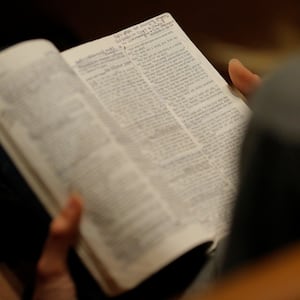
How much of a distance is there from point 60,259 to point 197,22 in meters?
0.46

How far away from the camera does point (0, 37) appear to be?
984 millimetres

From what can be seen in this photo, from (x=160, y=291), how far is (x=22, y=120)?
217 mm

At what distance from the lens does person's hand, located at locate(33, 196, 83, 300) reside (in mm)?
639

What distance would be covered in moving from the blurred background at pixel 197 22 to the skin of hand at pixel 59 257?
1.19 feet

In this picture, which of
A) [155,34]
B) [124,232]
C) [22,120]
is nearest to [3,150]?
[22,120]

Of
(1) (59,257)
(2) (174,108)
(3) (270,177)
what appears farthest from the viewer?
(2) (174,108)

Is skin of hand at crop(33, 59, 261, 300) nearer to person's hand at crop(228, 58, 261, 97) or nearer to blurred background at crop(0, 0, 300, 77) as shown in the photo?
person's hand at crop(228, 58, 261, 97)

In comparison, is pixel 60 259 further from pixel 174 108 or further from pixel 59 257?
pixel 174 108

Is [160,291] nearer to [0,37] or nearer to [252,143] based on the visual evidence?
[252,143]

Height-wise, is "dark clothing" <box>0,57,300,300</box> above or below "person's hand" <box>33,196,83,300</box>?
above

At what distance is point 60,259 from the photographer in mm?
650

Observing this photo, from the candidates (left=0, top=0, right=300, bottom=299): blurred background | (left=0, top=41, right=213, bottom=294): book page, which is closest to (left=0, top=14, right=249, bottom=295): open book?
(left=0, top=41, right=213, bottom=294): book page

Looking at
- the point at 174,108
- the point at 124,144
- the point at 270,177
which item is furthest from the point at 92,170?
the point at 270,177

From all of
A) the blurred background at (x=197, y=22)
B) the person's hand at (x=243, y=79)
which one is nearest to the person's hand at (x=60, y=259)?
the person's hand at (x=243, y=79)
